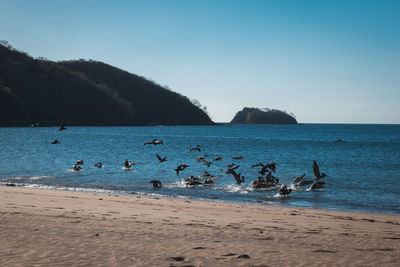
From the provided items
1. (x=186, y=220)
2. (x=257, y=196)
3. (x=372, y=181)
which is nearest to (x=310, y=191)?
(x=257, y=196)

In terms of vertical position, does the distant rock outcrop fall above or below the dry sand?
above

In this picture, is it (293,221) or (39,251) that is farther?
(293,221)

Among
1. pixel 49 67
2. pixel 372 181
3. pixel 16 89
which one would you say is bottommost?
A: pixel 372 181

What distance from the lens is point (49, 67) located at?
556ft

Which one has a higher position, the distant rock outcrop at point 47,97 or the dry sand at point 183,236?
the distant rock outcrop at point 47,97

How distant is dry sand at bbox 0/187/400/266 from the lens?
6.77 meters

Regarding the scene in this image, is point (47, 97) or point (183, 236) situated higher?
point (47, 97)

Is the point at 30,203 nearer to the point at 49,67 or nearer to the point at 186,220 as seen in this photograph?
the point at 186,220

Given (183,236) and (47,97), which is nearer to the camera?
(183,236)

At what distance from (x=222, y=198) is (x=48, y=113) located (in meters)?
142

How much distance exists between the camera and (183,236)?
8.59 m

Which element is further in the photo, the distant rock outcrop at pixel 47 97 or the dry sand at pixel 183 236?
the distant rock outcrop at pixel 47 97

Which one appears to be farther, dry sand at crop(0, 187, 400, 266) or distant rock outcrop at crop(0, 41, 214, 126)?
distant rock outcrop at crop(0, 41, 214, 126)

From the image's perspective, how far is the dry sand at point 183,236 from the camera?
677 centimetres
